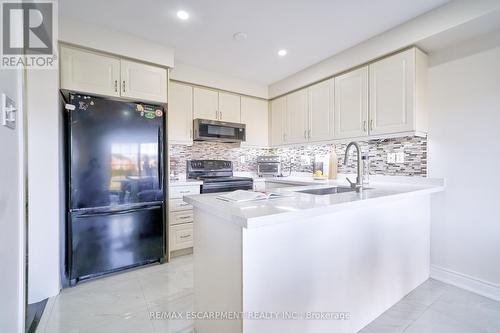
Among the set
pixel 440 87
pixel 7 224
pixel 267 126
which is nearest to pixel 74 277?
pixel 7 224

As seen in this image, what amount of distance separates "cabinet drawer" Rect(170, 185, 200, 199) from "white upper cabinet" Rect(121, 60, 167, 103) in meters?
1.02

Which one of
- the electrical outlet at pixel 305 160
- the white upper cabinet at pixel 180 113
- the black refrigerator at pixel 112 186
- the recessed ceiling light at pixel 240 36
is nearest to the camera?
the black refrigerator at pixel 112 186

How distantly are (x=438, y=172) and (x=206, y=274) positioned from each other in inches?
92.1

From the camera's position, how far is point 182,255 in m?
2.81

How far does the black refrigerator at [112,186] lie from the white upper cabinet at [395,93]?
2.35m

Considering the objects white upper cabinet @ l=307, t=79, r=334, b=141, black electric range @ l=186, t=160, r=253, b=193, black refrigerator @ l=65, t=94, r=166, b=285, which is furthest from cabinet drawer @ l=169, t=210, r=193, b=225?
white upper cabinet @ l=307, t=79, r=334, b=141

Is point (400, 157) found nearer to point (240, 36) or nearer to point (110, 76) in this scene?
point (240, 36)

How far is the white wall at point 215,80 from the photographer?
9.75ft

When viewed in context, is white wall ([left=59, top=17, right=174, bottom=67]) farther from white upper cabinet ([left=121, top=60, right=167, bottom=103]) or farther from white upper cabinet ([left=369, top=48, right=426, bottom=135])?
white upper cabinet ([left=369, top=48, right=426, bottom=135])

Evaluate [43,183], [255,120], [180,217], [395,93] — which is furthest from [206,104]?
[395,93]

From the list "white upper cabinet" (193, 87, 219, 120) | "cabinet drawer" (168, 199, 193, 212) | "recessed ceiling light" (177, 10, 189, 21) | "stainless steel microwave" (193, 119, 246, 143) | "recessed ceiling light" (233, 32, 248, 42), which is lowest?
"cabinet drawer" (168, 199, 193, 212)

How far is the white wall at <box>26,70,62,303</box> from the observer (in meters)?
1.83

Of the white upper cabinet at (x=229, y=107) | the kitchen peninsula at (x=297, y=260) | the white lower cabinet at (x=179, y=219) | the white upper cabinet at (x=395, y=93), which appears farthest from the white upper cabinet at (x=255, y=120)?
the kitchen peninsula at (x=297, y=260)
